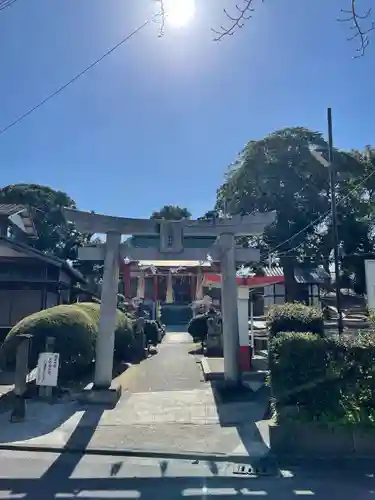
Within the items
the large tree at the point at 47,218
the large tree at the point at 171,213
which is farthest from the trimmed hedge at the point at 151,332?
the large tree at the point at 171,213

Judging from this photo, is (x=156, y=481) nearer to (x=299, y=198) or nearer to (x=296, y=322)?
(x=296, y=322)

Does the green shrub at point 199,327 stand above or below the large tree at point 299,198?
below

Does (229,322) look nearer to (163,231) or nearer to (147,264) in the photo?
(163,231)

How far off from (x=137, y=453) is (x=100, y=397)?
10.3ft

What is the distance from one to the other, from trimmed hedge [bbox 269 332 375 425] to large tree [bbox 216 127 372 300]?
20.0 meters

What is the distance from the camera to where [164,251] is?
9.94 meters

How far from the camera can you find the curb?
5.82 meters

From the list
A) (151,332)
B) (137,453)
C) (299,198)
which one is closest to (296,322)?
(137,453)

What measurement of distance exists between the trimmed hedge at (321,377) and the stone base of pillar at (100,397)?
3.98 meters

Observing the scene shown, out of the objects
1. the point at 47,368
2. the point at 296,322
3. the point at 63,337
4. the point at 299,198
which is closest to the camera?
the point at 296,322

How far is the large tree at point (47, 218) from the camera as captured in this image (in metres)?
37.8

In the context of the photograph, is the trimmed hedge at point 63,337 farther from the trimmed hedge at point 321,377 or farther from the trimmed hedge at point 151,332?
the trimmed hedge at point 151,332

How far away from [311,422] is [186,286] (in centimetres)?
3399

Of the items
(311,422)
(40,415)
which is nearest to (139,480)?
(311,422)
